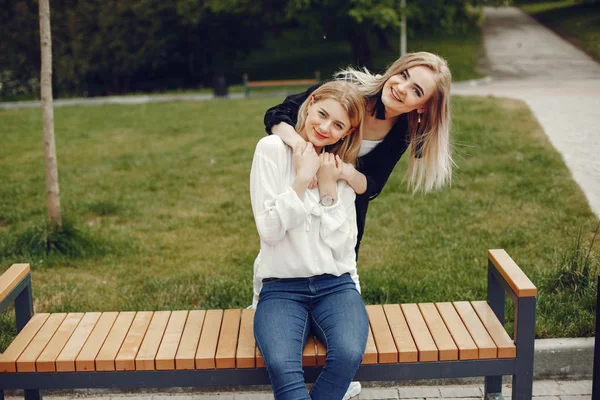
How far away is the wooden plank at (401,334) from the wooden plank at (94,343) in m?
1.24

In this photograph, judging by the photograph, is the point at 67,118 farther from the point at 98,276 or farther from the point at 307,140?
the point at 307,140

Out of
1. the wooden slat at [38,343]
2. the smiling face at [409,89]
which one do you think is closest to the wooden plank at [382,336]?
the smiling face at [409,89]

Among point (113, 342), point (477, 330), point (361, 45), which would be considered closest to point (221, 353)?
point (113, 342)

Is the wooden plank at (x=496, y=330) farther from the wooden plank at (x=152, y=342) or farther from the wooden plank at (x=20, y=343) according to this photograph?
the wooden plank at (x=20, y=343)

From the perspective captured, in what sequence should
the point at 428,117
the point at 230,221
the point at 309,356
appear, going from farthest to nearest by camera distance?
1. the point at 230,221
2. the point at 428,117
3. the point at 309,356

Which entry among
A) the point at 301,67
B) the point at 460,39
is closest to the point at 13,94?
the point at 301,67

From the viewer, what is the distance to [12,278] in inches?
121

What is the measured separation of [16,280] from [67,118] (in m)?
10.2

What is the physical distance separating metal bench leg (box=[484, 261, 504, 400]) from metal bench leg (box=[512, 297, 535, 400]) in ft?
1.24

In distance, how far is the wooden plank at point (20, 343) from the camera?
2842 millimetres

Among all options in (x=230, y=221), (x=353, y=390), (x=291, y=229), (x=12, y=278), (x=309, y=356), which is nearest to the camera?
(x=309, y=356)

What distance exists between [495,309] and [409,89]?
44.9 inches

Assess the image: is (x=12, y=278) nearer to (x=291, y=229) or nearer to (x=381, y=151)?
(x=291, y=229)

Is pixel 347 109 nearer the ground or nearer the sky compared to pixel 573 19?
nearer the ground
